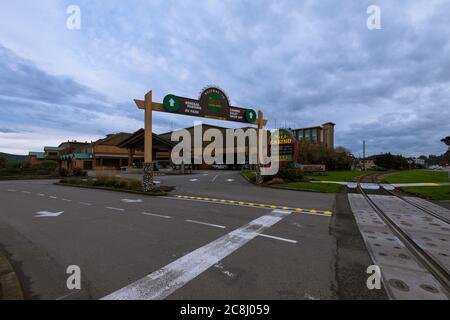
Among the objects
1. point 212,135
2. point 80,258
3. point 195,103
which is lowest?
point 80,258

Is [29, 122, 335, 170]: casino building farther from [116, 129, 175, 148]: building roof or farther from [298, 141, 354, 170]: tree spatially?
[298, 141, 354, 170]: tree

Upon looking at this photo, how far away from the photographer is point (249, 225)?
681cm

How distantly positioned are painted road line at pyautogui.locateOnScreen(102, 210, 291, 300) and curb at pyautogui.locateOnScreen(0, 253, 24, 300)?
3.81 ft

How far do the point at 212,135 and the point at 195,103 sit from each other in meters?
47.2

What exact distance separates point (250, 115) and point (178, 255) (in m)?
15.8

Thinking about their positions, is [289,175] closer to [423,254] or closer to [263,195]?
[263,195]

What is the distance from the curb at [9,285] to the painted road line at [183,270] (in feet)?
3.81

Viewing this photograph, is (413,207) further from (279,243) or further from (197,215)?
(197,215)

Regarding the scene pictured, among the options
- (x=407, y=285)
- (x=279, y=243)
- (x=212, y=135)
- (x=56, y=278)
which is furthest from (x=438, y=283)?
(x=212, y=135)

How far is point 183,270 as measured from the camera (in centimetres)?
385

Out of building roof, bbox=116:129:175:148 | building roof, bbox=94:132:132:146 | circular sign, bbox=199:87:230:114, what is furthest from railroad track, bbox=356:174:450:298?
building roof, bbox=94:132:132:146

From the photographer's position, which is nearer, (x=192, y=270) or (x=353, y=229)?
(x=192, y=270)

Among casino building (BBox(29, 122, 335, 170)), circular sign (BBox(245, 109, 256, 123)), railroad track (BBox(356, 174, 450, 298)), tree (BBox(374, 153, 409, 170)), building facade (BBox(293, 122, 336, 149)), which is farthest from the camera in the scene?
building facade (BBox(293, 122, 336, 149))

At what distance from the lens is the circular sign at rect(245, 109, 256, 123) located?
18.8 meters
